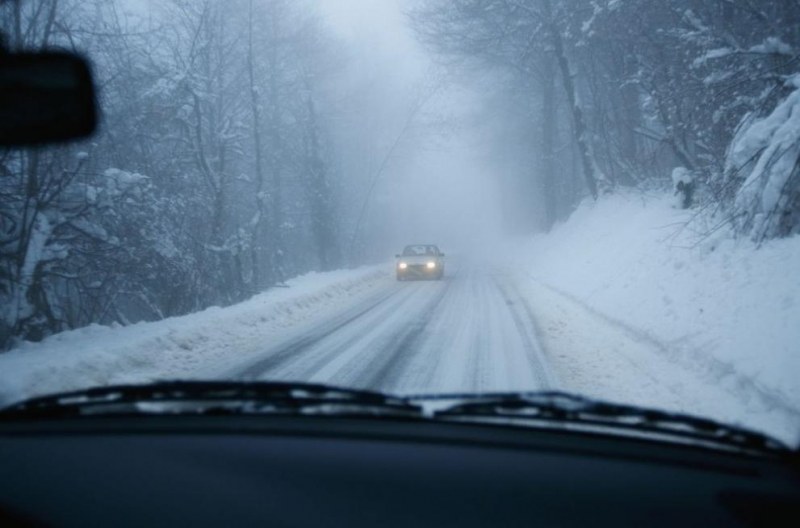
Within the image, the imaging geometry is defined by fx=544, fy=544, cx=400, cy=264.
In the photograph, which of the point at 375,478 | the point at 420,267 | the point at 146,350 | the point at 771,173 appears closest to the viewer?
the point at 375,478

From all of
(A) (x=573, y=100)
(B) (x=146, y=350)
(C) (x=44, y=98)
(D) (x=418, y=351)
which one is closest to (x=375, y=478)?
(C) (x=44, y=98)

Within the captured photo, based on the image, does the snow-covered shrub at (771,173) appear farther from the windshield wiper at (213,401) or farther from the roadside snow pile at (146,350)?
the roadside snow pile at (146,350)

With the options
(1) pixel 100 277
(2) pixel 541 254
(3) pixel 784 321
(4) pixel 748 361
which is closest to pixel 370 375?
(4) pixel 748 361

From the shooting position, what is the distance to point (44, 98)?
4.20 metres

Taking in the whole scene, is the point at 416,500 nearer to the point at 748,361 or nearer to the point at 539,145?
the point at 748,361

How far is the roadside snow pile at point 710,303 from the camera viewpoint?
5.56 meters

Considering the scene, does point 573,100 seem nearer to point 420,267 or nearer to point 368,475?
point 420,267

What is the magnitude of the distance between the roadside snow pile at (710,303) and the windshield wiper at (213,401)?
402 centimetres

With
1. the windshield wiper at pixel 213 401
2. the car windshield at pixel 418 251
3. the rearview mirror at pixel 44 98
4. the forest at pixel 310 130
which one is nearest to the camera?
the windshield wiper at pixel 213 401

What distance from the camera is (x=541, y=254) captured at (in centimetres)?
2648

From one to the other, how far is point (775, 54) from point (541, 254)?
56.4 ft

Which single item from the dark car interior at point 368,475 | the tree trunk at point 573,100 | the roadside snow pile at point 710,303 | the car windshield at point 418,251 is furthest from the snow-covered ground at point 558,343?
the tree trunk at point 573,100

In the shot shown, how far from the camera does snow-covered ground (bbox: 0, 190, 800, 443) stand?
19.3 feet

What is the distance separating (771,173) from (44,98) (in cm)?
910
